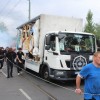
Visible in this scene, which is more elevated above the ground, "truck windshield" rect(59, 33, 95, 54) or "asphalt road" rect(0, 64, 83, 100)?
"truck windshield" rect(59, 33, 95, 54)

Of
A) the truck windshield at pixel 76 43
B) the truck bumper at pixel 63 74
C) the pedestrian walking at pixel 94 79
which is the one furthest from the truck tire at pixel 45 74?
the pedestrian walking at pixel 94 79

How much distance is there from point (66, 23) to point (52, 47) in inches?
85.4

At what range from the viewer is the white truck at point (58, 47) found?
11.8 metres

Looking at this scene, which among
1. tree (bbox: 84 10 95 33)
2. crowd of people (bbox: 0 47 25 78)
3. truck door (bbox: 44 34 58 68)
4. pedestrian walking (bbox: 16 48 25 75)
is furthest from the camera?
tree (bbox: 84 10 95 33)

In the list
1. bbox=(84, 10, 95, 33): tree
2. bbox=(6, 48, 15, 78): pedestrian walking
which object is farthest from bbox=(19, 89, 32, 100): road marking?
bbox=(84, 10, 95, 33): tree

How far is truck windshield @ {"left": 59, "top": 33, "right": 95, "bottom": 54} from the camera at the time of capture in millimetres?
12016

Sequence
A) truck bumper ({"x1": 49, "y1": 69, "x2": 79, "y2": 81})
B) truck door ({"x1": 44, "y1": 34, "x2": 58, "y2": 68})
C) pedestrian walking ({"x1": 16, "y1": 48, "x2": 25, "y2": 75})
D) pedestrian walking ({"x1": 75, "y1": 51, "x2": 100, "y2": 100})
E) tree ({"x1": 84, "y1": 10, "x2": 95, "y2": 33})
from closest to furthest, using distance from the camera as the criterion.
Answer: pedestrian walking ({"x1": 75, "y1": 51, "x2": 100, "y2": 100}) < truck bumper ({"x1": 49, "y1": 69, "x2": 79, "y2": 81}) < truck door ({"x1": 44, "y1": 34, "x2": 58, "y2": 68}) < pedestrian walking ({"x1": 16, "y1": 48, "x2": 25, "y2": 75}) < tree ({"x1": 84, "y1": 10, "x2": 95, "y2": 33})

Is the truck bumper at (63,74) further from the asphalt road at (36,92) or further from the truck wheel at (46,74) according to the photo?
the truck wheel at (46,74)

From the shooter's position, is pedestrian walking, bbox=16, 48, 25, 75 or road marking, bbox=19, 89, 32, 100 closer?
road marking, bbox=19, 89, 32, 100

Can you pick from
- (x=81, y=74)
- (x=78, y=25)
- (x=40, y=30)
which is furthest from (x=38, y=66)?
(x=81, y=74)

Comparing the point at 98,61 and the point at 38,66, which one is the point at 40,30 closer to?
the point at 38,66

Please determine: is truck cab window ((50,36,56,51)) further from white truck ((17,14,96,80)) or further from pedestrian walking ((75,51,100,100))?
pedestrian walking ((75,51,100,100))

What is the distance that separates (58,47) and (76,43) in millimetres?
963

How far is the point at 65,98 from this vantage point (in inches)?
368
